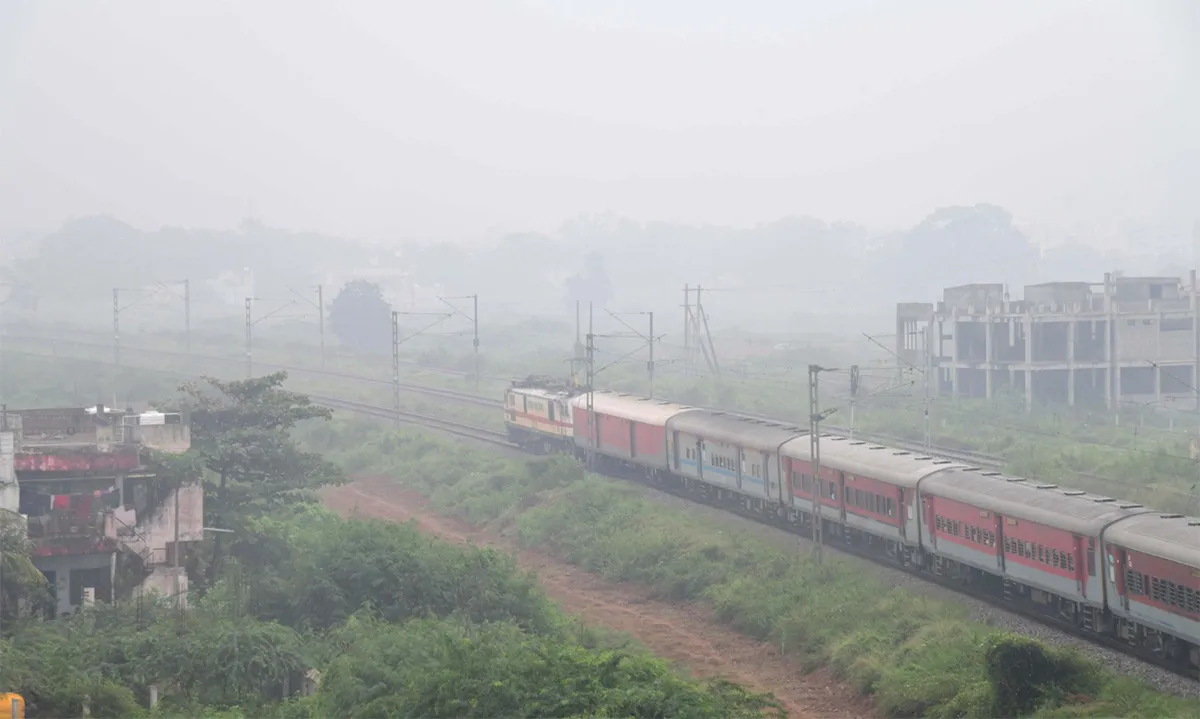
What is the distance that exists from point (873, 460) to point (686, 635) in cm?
601

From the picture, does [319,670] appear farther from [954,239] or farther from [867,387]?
[954,239]

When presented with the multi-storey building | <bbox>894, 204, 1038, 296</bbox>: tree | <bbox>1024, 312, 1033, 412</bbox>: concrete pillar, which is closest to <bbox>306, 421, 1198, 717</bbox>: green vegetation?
the multi-storey building

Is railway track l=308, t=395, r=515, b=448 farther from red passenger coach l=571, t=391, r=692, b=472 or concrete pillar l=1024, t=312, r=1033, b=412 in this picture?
concrete pillar l=1024, t=312, r=1033, b=412

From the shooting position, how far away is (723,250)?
145 metres

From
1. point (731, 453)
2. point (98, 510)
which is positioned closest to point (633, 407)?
point (731, 453)

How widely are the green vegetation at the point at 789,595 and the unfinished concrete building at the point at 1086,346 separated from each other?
65.1 feet

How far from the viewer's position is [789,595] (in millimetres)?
23703

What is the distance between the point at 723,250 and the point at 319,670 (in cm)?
12824

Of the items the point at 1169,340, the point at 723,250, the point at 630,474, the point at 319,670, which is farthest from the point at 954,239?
the point at 319,670

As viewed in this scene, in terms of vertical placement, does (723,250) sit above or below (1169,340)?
above

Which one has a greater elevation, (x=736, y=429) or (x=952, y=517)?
(x=736, y=429)

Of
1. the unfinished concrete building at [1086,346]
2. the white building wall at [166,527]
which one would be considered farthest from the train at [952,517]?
the unfinished concrete building at [1086,346]

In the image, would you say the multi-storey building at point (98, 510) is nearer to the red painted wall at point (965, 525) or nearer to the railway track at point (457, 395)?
the red painted wall at point (965, 525)

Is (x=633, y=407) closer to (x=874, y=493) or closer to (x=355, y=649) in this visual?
(x=874, y=493)
